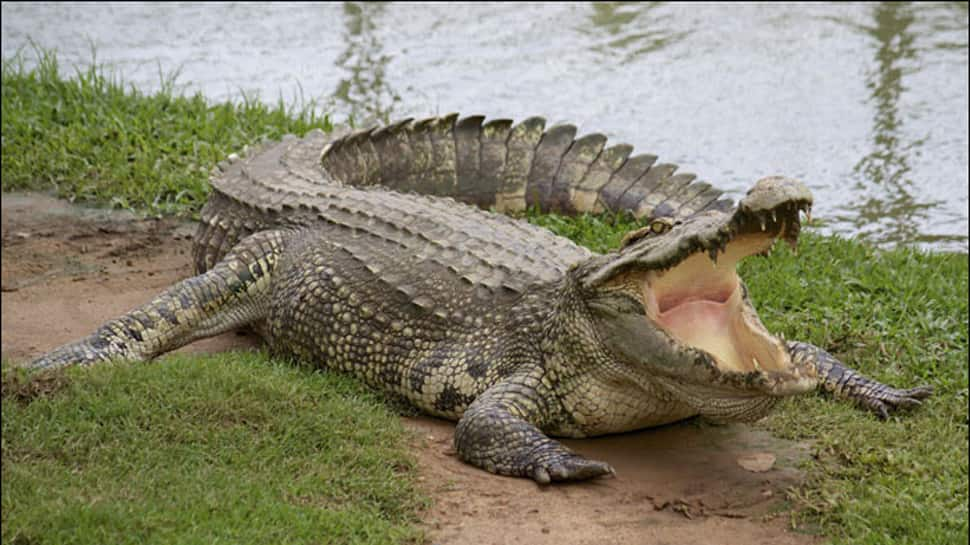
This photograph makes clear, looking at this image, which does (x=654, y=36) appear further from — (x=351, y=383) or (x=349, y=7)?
(x=351, y=383)

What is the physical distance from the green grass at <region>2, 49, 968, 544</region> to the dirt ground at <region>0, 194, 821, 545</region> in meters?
0.12

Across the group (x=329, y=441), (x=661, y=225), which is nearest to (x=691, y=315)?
(x=661, y=225)

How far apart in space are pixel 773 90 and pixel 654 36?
5.76ft

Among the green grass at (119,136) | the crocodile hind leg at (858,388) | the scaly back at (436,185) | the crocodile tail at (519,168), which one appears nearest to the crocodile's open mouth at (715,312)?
the crocodile hind leg at (858,388)

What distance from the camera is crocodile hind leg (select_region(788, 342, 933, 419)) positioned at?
14.9ft

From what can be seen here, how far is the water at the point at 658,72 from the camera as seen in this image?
26.0 feet

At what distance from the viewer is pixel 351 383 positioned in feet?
15.0

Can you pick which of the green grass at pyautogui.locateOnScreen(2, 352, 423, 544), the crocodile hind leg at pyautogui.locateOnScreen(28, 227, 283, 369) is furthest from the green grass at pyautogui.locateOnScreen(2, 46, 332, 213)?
the green grass at pyautogui.locateOnScreen(2, 352, 423, 544)

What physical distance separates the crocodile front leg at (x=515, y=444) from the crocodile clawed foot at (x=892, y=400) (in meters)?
1.24

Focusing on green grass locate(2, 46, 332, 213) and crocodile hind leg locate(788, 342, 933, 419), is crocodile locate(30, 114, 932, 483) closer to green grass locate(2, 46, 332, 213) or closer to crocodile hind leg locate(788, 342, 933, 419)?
crocodile hind leg locate(788, 342, 933, 419)

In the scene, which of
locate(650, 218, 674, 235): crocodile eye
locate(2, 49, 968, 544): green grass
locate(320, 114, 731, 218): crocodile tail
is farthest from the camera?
locate(320, 114, 731, 218): crocodile tail

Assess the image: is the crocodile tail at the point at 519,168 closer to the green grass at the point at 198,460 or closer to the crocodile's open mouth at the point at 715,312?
the green grass at the point at 198,460

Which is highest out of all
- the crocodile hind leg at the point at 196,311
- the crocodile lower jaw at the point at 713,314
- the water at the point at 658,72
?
the water at the point at 658,72

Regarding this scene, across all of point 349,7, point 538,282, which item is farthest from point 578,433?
point 349,7
